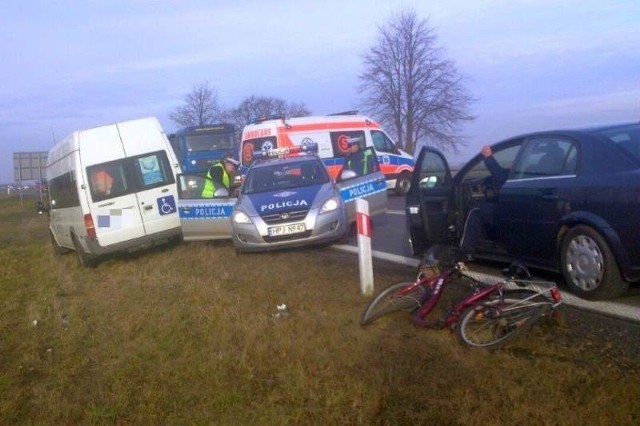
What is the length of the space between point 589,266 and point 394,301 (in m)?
1.74

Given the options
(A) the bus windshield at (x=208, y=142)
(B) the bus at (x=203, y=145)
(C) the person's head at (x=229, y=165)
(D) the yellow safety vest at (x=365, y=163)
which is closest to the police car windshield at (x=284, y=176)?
(D) the yellow safety vest at (x=365, y=163)

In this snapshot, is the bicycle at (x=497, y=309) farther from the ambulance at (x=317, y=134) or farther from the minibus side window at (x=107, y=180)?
the ambulance at (x=317, y=134)

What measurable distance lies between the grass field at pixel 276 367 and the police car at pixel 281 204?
198 centimetres

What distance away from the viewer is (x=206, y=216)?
1338 centimetres

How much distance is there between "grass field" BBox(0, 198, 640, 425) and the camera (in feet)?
15.7

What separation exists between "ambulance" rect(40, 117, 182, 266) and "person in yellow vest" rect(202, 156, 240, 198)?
69cm

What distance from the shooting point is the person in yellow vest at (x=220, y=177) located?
1401 cm

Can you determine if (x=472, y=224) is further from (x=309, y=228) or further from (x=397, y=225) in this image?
(x=397, y=225)

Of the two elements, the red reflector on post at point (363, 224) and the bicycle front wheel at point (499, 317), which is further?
the red reflector on post at point (363, 224)

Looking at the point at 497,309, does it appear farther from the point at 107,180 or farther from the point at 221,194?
the point at 107,180

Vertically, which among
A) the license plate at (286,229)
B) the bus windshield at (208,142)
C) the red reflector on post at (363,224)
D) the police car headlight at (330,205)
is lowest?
the license plate at (286,229)

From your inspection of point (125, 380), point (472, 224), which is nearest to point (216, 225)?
point (472, 224)

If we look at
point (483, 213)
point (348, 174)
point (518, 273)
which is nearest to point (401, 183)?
point (348, 174)

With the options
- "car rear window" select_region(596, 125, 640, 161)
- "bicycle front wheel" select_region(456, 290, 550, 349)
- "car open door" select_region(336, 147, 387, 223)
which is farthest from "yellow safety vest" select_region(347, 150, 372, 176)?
"bicycle front wheel" select_region(456, 290, 550, 349)
